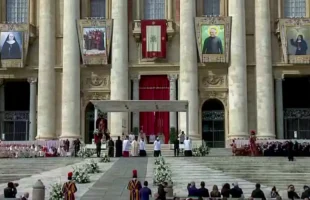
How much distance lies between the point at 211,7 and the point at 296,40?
719 cm

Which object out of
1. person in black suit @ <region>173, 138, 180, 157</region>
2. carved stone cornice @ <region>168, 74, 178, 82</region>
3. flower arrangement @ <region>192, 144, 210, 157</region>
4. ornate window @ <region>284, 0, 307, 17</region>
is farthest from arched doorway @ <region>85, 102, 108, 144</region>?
ornate window @ <region>284, 0, 307, 17</region>

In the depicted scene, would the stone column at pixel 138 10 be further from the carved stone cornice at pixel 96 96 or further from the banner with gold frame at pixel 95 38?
the carved stone cornice at pixel 96 96

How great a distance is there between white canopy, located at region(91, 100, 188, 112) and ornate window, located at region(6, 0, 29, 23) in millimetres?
14008

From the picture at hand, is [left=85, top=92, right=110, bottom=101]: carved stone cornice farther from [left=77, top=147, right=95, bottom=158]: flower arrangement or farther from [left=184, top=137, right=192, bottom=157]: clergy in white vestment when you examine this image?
[left=184, top=137, right=192, bottom=157]: clergy in white vestment

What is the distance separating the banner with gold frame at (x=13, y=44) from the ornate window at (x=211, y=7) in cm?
1387

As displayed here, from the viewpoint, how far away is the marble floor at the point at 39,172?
82.9 ft

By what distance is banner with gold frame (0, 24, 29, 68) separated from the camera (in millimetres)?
50000

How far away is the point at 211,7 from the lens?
168 feet

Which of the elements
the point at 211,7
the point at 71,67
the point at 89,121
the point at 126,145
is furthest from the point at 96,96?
the point at 126,145

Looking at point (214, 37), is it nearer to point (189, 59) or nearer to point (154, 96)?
point (189, 59)

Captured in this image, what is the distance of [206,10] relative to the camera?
5134 centimetres

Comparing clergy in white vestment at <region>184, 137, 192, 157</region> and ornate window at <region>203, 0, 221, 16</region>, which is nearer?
clergy in white vestment at <region>184, 137, 192, 157</region>

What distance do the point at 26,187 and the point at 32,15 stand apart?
28.8 meters

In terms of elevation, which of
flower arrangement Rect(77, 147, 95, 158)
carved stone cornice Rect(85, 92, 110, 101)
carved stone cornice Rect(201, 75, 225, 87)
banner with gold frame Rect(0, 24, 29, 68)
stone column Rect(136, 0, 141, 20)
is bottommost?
flower arrangement Rect(77, 147, 95, 158)
